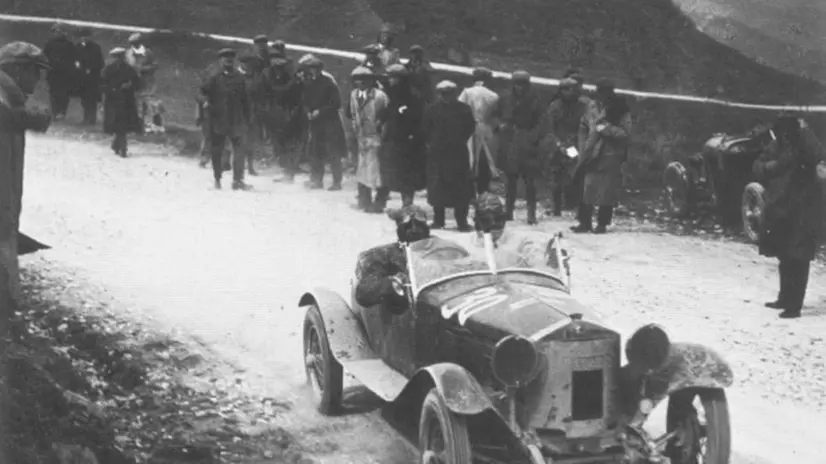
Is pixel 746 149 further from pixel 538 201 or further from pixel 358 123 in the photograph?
pixel 358 123

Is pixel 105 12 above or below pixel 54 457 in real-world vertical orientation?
above

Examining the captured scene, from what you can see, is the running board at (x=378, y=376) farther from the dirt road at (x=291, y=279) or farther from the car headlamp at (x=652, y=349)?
the car headlamp at (x=652, y=349)

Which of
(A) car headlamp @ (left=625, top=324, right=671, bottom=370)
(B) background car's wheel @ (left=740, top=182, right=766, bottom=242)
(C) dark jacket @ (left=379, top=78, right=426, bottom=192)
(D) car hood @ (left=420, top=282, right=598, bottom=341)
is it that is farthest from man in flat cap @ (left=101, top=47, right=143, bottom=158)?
(A) car headlamp @ (left=625, top=324, right=671, bottom=370)

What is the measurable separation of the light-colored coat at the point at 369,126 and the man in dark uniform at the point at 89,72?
2.55 m

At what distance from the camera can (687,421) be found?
229 inches

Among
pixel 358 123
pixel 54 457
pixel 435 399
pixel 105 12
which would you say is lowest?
pixel 54 457

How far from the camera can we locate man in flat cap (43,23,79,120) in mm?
7688

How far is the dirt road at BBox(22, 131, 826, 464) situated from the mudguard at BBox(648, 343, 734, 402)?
700mm

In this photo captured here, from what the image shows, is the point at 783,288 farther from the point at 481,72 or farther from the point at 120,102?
the point at 120,102

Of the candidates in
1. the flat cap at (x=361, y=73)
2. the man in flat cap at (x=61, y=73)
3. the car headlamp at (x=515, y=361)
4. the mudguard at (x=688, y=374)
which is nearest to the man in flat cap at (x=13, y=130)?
the man in flat cap at (x=61, y=73)

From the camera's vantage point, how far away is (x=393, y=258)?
21.6ft

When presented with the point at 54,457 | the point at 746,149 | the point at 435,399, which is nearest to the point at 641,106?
the point at 746,149

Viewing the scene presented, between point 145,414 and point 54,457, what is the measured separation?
0.73m

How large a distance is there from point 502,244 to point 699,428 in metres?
1.35
